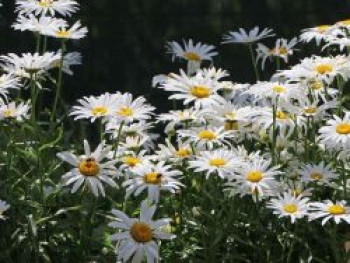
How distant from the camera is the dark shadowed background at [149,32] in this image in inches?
197

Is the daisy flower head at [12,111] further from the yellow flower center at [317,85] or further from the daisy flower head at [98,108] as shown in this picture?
the yellow flower center at [317,85]

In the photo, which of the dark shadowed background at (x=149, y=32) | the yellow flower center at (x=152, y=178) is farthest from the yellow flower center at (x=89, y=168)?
the dark shadowed background at (x=149, y=32)

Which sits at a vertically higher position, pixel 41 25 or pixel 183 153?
pixel 41 25

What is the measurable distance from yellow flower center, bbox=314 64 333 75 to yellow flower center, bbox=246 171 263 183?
1.52 feet

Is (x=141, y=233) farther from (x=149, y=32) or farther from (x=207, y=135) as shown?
(x=149, y=32)

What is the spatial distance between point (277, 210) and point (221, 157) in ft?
0.72

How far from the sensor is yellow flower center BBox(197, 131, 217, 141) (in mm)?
2950

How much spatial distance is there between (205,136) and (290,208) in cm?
35

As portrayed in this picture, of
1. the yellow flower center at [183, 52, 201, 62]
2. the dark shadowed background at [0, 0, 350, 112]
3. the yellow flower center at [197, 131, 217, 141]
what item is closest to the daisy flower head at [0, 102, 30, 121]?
the yellow flower center at [197, 131, 217, 141]

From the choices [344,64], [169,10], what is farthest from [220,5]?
[344,64]

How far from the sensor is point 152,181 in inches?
109

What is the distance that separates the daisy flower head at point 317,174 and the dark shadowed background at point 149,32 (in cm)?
199

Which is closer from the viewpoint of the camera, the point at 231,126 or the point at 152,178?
the point at 152,178

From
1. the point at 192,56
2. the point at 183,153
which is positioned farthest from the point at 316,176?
the point at 192,56
